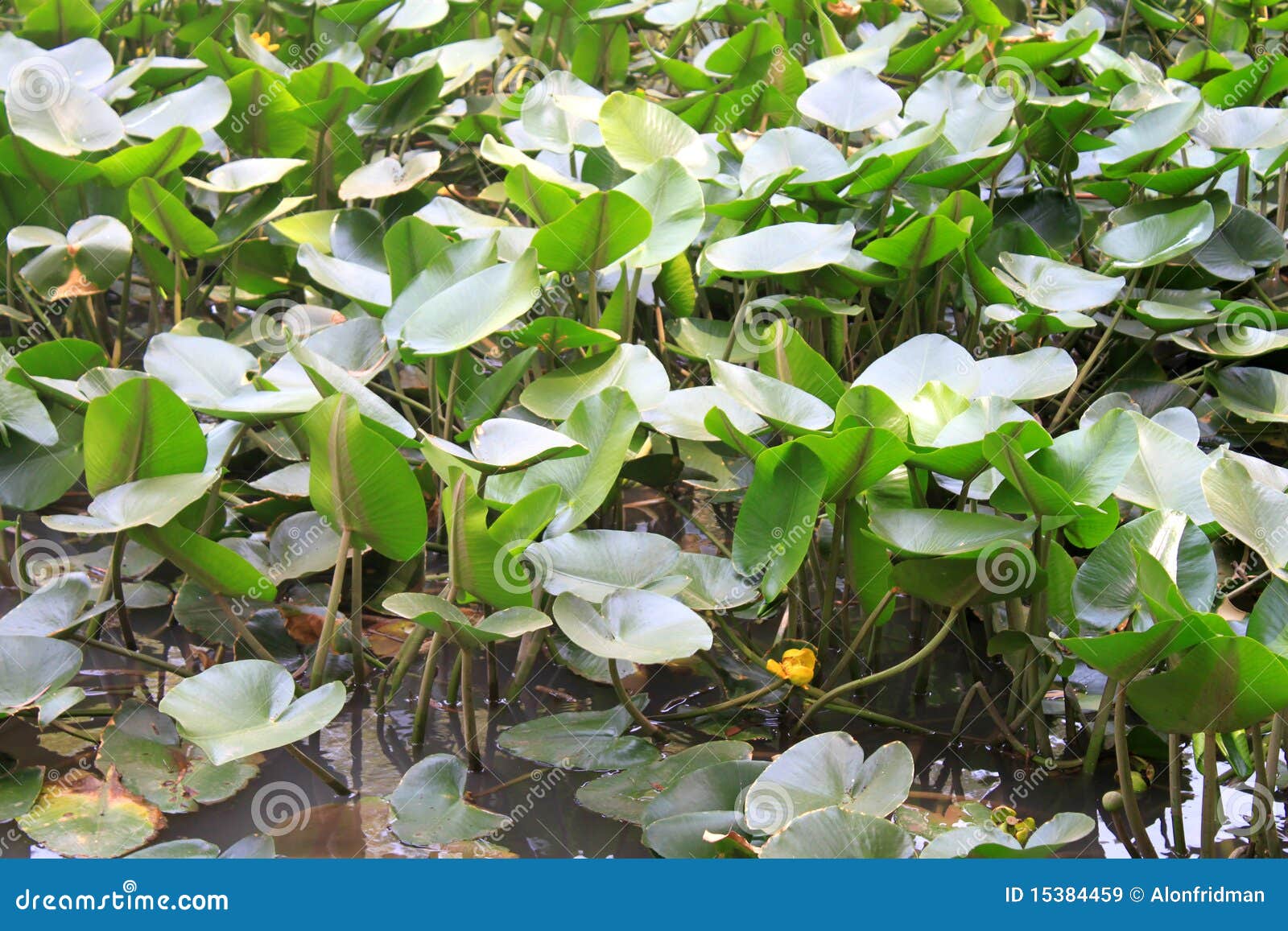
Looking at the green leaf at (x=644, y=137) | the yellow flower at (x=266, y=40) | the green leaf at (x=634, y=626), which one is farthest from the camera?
the yellow flower at (x=266, y=40)

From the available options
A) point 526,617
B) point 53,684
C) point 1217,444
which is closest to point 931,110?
point 1217,444

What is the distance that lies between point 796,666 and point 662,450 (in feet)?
1.07

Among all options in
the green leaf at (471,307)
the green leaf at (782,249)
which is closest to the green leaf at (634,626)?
the green leaf at (471,307)

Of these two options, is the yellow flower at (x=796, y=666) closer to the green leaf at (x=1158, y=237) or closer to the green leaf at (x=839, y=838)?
the green leaf at (x=839, y=838)

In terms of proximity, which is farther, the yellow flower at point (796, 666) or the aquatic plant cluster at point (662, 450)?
the yellow flower at point (796, 666)

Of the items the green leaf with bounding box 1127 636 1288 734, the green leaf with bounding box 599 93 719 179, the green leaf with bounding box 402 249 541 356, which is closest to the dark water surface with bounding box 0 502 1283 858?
the green leaf with bounding box 1127 636 1288 734

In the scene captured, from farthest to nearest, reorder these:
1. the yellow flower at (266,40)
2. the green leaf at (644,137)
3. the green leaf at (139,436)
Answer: the yellow flower at (266,40)
the green leaf at (644,137)
the green leaf at (139,436)

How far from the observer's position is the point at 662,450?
124 cm

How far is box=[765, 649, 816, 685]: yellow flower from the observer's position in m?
0.99

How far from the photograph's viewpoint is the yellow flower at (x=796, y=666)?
988 millimetres

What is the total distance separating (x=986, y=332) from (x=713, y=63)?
589 millimetres

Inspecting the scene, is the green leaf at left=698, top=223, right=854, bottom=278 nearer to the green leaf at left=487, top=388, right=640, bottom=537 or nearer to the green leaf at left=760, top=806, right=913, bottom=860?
the green leaf at left=487, top=388, right=640, bottom=537

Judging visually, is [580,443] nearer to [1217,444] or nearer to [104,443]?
[104,443]

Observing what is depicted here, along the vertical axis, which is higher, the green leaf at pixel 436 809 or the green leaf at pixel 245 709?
the green leaf at pixel 245 709
